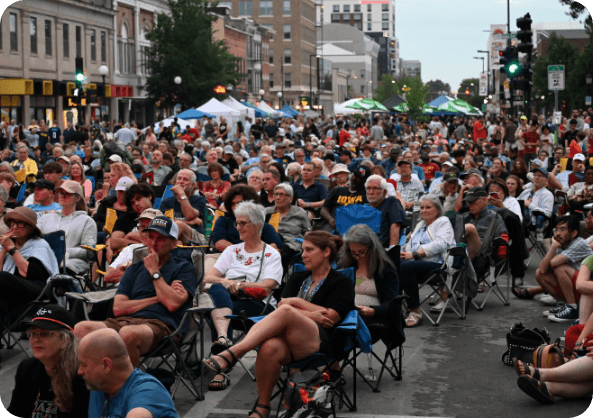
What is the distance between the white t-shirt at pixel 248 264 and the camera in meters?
7.99

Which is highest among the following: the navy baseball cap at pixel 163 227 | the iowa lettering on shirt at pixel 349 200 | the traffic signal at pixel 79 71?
the traffic signal at pixel 79 71

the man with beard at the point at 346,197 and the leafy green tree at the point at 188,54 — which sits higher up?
the leafy green tree at the point at 188,54

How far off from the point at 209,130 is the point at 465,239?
2703 centimetres

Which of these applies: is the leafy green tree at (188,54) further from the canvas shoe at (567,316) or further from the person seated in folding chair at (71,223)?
the canvas shoe at (567,316)

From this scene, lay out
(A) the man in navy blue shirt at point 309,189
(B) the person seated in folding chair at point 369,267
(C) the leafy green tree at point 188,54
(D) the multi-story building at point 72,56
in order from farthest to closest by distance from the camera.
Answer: (C) the leafy green tree at point 188,54
(D) the multi-story building at point 72,56
(A) the man in navy blue shirt at point 309,189
(B) the person seated in folding chair at point 369,267

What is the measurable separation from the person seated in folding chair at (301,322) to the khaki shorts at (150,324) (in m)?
0.70

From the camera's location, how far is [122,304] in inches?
264

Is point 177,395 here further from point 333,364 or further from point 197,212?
point 197,212

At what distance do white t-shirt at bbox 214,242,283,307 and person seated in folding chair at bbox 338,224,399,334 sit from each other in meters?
0.76

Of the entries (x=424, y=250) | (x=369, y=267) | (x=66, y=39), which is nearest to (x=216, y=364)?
(x=369, y=267)

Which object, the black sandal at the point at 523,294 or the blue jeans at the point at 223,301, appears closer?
the blue jeans at the point at 223,301

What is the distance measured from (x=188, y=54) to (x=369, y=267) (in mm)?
51508

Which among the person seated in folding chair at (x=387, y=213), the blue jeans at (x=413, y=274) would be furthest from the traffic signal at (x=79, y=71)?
the blue jeans at (x=413, y=274)

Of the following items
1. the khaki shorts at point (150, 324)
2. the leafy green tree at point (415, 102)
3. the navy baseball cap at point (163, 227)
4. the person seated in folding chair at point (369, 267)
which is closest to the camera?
the khaki shorts at point (150, 324)
